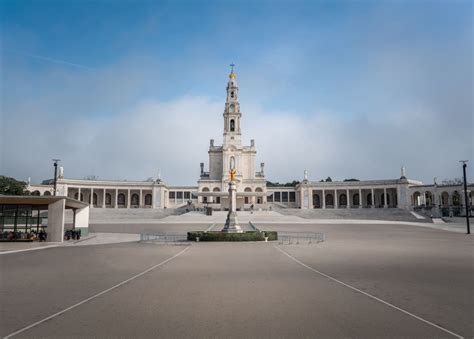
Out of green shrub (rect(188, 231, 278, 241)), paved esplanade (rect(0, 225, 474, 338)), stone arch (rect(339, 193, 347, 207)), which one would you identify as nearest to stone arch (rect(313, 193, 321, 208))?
stone arch (rect(339, 193, 347, 207))

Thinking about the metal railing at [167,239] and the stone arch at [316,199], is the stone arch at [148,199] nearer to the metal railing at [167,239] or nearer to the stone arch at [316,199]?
the stone arch at [316,199]

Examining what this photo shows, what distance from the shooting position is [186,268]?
16188mm

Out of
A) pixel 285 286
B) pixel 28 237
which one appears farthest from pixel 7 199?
pixel 285 286

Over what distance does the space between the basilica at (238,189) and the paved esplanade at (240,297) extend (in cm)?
7016

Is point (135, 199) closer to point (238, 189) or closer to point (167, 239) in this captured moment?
point (238, 189)

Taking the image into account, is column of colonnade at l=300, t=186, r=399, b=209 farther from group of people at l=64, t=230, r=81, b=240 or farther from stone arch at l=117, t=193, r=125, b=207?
group of people at l=64, t=230, r=81, b=240

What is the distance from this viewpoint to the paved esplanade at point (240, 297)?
7938 mm

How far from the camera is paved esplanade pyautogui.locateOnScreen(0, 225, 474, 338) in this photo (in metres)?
7.94

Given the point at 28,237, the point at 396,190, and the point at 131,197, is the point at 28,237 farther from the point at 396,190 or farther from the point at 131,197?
the point at 396,190

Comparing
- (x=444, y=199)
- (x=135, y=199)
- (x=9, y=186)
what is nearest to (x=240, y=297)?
(x=9, y=186)

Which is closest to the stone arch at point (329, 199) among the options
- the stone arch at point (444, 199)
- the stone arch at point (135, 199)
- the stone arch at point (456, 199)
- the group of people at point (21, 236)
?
the stone arch at point (444, 199)

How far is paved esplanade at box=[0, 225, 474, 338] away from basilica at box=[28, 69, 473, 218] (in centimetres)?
7016

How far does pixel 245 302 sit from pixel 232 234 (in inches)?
823

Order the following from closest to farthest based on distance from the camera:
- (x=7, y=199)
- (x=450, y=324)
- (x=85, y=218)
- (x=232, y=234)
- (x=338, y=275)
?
(x=450, y=324) < (x=338, y=275) < (x=7, y=199) < (x=232, y=234) < (x=85, y=218)
